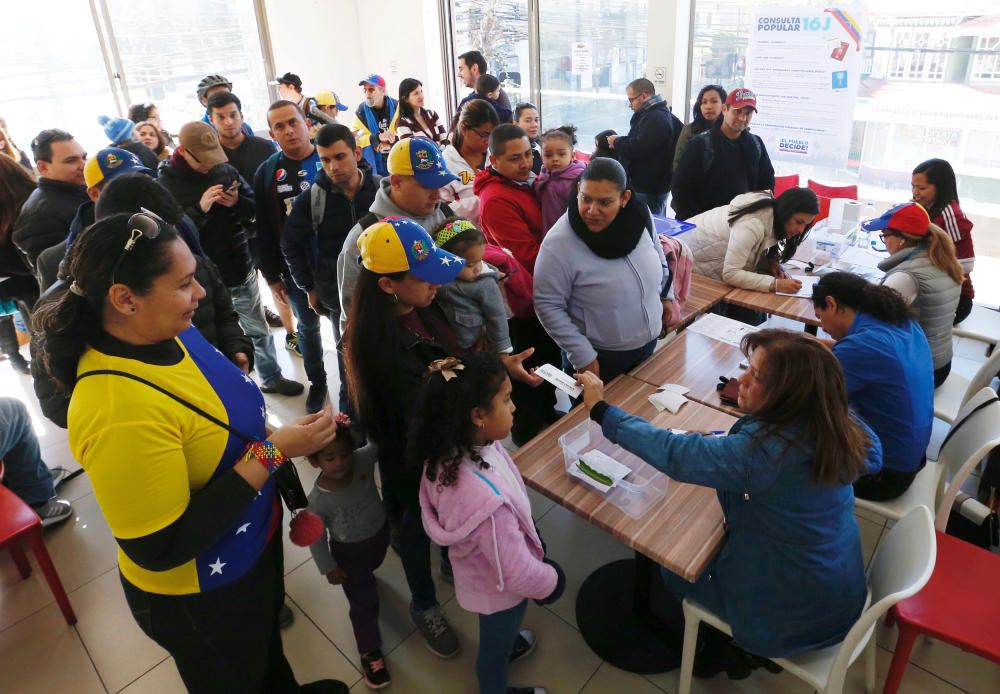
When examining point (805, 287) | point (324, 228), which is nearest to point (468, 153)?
point (324, 228)

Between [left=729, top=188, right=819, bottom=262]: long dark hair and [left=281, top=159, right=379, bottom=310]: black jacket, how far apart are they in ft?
6.41

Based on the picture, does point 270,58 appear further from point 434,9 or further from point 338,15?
point 434,9

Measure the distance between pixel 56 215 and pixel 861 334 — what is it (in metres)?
3.55

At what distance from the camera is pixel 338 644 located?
7.60ft

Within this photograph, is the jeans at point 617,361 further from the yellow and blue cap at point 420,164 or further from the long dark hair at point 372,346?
the long dark hair at point 372,346

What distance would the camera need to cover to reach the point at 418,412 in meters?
1.59

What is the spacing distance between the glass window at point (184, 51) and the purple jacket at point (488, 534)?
695cm

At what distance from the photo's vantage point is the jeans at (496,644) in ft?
5.76

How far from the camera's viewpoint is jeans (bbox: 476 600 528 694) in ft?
5.76

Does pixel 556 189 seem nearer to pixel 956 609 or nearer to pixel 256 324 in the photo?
pixel 256 324

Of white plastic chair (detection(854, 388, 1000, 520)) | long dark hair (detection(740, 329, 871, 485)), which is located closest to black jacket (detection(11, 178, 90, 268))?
long dark hair (detection(740, 329, 871, 485))

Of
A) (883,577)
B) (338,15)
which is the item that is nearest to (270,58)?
(338,15)

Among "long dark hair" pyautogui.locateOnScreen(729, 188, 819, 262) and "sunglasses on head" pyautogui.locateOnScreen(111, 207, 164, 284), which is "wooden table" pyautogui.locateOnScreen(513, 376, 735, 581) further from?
"long dark hair" pyautogui.locateOnScreen(729, 188, 819, 262)

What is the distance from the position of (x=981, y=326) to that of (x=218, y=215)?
416 centimetres
